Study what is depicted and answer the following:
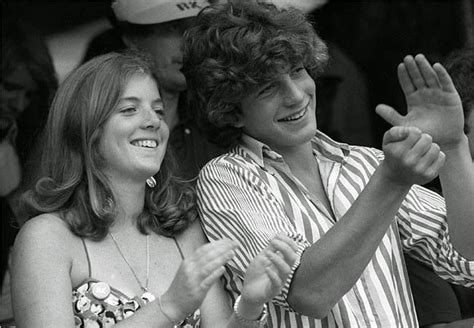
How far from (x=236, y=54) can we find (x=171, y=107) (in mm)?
886

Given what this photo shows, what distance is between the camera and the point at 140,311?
2.61 m

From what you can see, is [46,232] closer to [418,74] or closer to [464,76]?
[418,74]

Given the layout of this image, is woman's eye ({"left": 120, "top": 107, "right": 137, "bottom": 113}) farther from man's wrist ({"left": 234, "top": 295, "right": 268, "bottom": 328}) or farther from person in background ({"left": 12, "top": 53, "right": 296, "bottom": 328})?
man's wrist ({"left": 234, "top": 295, "right": 268, "bottom": 328})

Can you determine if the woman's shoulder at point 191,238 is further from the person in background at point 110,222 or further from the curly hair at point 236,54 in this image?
the curly hair at point 236,54

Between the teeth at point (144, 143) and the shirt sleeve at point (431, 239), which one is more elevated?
the teeth at point (144, 143)

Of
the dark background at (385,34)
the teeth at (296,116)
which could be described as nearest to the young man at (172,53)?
the teeth at (296,116)

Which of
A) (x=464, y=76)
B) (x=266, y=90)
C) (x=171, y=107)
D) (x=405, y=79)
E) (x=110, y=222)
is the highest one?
(x=405, y=79)

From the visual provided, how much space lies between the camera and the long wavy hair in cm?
287

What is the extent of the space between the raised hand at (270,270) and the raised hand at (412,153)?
314 mm

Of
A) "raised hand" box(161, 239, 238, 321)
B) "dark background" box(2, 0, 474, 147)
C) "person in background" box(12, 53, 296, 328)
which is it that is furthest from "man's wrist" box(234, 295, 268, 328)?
"dark background" box(2, 0, 474, 147)

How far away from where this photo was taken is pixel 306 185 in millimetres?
2932

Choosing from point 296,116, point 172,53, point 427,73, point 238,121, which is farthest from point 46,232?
point 172,53

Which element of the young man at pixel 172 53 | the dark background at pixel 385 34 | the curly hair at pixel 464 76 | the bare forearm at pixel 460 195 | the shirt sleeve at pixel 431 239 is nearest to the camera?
the bare forearm at pixel 460 195

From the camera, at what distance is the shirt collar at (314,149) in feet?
9.61
